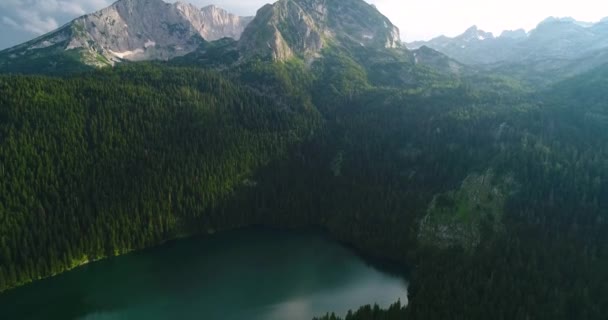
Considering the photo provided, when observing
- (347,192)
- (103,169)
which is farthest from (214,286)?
(347,192)

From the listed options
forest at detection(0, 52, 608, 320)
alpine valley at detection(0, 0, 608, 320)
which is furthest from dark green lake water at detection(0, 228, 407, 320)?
forest at detection(0, 52, 608, 320)

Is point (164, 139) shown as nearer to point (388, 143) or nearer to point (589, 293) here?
point (388, 143)

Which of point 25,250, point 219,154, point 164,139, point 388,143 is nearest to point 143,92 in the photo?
point 164,139

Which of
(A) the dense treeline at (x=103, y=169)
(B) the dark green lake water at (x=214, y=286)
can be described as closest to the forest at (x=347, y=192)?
(A) the dense treeline at (x=103, y=169)

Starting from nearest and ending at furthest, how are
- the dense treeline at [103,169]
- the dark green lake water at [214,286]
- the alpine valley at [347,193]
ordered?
the dark green lake water at [214,286] → the alpine valley at [347,193] → the dense treeline at [103,169]

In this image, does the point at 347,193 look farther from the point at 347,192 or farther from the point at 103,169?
the point at 103,169

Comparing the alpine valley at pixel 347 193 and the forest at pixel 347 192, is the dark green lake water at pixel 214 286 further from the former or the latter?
the forest at pixel 347 192
